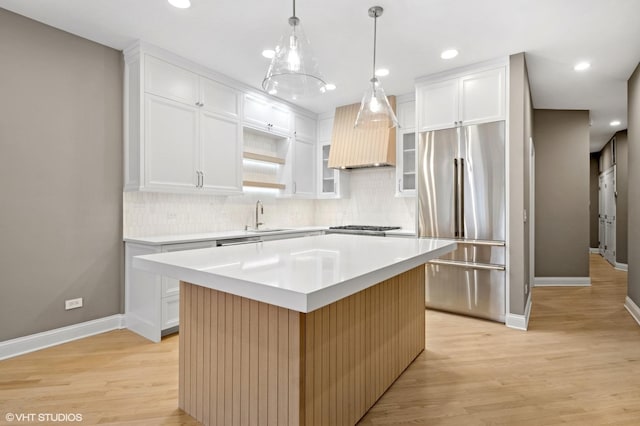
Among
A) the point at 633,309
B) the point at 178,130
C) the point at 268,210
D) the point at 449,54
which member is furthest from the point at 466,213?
the point at 178,130

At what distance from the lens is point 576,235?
5.40m

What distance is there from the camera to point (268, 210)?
5.18 m

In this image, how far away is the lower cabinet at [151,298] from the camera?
310 cm

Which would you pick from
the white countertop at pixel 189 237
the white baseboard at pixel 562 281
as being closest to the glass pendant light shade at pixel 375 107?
the white countertop at pixel 189 237

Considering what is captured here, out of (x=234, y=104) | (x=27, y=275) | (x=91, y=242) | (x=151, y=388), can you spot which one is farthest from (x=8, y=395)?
(x=234, y=104)

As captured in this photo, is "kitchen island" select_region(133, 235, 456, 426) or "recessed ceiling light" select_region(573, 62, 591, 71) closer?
"kitchen island" select_region(133, 235, 456, 426)

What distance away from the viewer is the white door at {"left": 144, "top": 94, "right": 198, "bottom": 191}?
334 cm

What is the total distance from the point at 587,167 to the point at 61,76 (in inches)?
277

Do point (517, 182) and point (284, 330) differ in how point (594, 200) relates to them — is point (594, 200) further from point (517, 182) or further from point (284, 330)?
point (284, 330)

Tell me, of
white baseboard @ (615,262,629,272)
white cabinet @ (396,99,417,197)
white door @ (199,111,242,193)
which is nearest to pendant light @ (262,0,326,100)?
white door @ (199,111,242,193)

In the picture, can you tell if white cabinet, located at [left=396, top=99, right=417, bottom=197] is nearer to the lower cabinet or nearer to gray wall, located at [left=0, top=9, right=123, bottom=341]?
the lower cabinet

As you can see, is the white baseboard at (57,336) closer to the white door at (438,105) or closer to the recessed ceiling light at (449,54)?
the white door at (438,105)

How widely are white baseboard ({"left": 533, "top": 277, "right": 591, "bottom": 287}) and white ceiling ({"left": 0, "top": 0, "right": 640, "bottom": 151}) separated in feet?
9.91

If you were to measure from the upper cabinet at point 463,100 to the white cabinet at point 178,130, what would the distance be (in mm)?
2329
